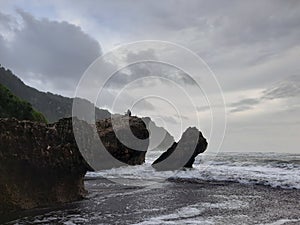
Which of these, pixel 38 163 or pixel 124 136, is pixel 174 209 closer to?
pixel 124 136

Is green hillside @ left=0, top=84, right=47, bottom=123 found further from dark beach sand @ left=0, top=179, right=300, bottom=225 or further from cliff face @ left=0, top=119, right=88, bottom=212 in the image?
cliff face @ left=0, top=119, right=88, bottom=212

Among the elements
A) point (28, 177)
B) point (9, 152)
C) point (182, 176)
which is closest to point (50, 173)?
point (28, 177)

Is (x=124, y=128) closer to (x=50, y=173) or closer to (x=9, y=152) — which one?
(x=50, y=173)

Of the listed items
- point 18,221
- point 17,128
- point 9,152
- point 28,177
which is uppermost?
point 17,128

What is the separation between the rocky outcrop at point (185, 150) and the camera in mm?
32844

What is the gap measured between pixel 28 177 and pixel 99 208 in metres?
3.09

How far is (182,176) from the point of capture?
28.6m

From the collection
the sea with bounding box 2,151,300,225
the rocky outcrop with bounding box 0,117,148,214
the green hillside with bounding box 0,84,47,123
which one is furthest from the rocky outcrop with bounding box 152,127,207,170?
the rocky outcrop with bounding box 0,117,148,214

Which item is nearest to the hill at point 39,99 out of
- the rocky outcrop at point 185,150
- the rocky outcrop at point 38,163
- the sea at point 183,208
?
the rocky outcrop at point 185,150

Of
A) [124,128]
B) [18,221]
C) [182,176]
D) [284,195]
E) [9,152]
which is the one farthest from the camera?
[182,176]

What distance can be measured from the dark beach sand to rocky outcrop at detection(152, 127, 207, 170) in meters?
13.4

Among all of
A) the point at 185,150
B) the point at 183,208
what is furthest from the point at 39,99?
the point at 183,208

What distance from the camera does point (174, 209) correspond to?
546 inches

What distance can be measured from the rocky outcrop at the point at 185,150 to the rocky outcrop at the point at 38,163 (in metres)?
17.6
